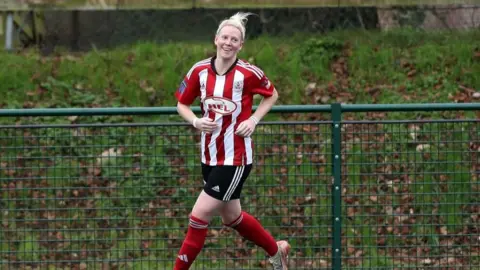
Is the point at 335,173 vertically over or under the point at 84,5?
under

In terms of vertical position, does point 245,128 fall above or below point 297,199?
above

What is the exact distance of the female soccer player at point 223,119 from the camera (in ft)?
24.0

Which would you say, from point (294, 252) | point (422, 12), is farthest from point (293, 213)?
point (422, 12)

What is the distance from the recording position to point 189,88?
7512 mm

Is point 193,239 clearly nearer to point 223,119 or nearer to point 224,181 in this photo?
point 224,181

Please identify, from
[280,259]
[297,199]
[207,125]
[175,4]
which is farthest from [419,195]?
[175,4]

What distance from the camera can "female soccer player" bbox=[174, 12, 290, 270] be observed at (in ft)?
24.0

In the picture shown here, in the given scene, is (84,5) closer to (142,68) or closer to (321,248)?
(142,68)

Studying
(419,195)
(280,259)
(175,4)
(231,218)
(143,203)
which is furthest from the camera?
(175,4)

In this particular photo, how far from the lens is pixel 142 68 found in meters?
13.4

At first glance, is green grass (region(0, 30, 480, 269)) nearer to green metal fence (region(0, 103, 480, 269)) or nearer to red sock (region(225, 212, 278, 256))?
green metal fence (region(0, 103, 480, 269))

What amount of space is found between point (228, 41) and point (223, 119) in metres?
0.54

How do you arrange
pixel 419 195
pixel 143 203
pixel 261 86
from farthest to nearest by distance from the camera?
pixel 143 203 < pixel 419 195 < pixel 261 86

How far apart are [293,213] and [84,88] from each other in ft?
13.1
